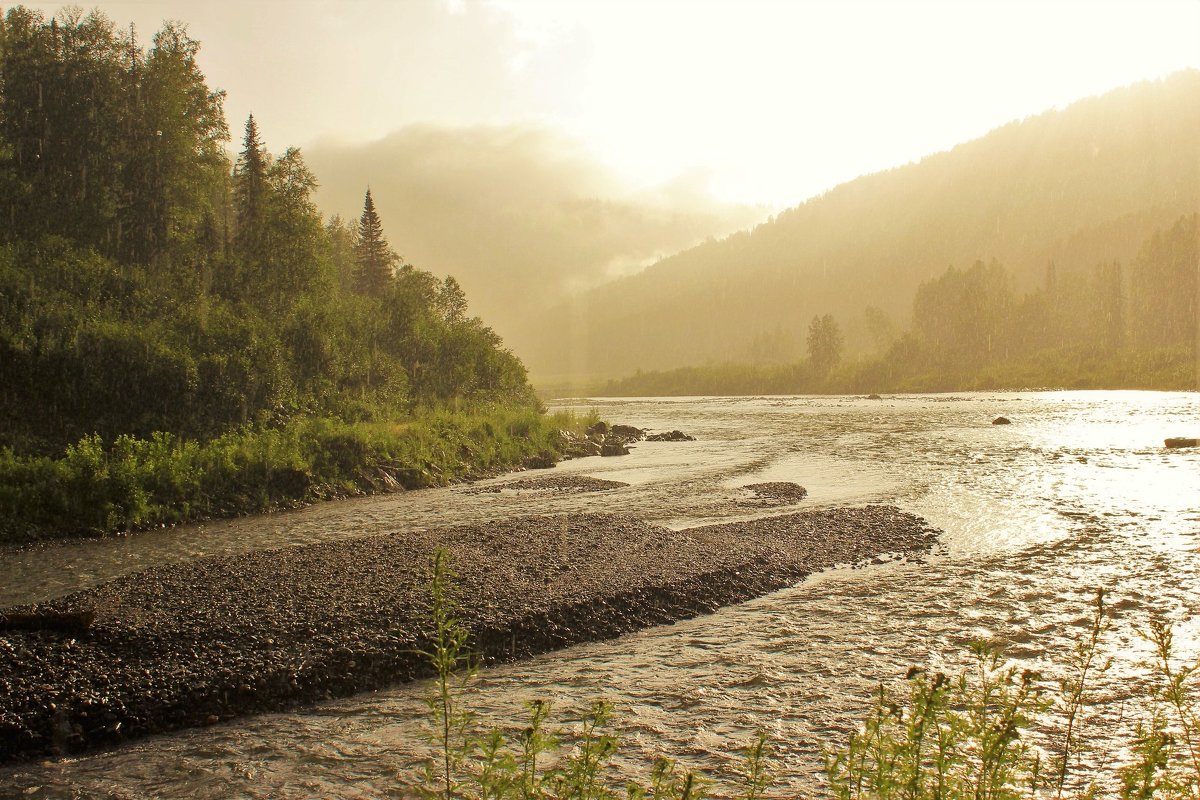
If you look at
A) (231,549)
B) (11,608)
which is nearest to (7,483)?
(231,549)

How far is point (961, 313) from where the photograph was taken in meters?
159

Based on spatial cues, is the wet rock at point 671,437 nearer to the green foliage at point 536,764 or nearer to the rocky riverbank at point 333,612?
the rocky riverbank at point 333,612

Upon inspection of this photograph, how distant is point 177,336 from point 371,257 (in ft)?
178

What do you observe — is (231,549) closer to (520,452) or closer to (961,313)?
(520,452)

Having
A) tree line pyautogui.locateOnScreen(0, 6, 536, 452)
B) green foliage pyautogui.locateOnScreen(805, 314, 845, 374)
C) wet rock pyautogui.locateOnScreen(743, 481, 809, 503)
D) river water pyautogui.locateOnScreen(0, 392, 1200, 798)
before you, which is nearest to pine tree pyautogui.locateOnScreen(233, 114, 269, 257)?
tree line pyautogui.locateOnScreen(0, 6, 536, 452)

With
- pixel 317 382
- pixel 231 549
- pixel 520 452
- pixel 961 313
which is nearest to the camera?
pixel 231 549

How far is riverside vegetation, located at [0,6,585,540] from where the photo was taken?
2659 cm

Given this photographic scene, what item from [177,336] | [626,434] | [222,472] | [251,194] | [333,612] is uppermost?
[251,194]

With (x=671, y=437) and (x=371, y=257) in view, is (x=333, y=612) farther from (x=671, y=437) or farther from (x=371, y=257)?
(x=371, y=257)

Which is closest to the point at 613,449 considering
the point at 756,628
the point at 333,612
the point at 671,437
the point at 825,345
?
the point at 671,437

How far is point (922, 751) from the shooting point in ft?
26.8

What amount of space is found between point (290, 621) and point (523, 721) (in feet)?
16.0

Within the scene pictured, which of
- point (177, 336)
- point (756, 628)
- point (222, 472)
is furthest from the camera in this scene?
point (177, 336)

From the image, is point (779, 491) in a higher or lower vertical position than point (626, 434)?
lower
